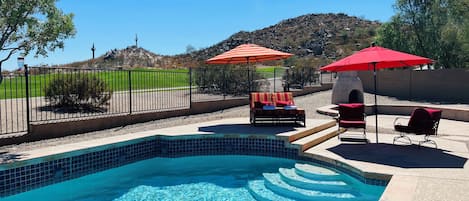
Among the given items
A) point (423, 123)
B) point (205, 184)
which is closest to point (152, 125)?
point (205, 184)

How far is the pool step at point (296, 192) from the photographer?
6.30 metres

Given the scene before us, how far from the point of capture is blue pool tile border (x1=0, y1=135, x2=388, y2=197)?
6.82 m

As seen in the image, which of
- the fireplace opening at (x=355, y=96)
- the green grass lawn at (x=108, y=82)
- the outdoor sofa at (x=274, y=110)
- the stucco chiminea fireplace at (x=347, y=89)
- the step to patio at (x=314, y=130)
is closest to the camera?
the step to patio at (x=314, y=130)

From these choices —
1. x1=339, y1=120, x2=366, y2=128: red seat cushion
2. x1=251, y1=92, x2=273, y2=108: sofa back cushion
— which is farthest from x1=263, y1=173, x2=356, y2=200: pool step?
x1=251, y1=92, x2=273, y2=108: sofa back cushion

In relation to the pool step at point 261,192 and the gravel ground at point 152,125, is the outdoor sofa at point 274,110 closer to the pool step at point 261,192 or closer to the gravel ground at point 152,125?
the gravel ground at point 152,125

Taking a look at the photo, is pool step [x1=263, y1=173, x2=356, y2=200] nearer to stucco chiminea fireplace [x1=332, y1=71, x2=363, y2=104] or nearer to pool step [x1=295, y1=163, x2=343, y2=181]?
pool step [x1=295, y1=163, x2=343, y2=181]

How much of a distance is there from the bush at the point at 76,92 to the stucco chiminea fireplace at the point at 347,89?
947 centimetres

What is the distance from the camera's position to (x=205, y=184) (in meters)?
7.46

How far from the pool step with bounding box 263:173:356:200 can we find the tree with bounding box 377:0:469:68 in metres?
15.9

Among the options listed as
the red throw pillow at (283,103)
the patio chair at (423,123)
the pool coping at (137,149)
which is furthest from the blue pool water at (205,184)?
the red throw pillow at (283,103)

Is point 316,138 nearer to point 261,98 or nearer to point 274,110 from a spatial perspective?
point 274,110

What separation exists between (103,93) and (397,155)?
33.7 ft

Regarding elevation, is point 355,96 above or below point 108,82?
below

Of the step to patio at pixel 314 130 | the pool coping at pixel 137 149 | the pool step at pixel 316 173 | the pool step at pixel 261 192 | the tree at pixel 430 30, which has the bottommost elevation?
the pool step at pixel 261 192
